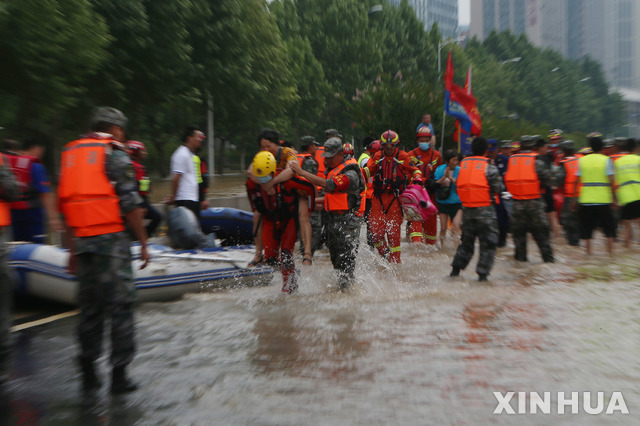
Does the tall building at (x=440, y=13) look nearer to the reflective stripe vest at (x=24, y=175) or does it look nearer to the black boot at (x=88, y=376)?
the reflective stripe vest at (x=24, y=175)

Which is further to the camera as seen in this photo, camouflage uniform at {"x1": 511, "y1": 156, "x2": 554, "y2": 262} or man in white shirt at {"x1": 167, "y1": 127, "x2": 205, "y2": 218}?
camouflage uniform at {"x1": 511, "y1": 156, "x2": 554, "y2": 262}

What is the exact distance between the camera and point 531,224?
34.1ft

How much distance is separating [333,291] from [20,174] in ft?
13.4

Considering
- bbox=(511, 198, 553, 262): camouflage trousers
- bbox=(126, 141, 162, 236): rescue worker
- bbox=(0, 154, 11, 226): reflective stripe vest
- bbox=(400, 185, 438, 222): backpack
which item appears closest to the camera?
bbox=(0, 154, 11, 226): reflective stripe vest

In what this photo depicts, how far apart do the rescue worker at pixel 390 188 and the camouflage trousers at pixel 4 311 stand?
625cm

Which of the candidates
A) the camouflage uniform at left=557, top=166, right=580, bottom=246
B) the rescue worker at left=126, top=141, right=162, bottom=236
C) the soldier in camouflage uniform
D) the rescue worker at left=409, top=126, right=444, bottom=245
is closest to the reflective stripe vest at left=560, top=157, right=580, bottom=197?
the camouflage uniform at left=557, top=166, right=580, bottom=246

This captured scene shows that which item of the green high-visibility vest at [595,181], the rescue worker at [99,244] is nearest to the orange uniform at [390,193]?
Answer: the green high-visibility vest at [595,181]

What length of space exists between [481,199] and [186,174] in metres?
3.97

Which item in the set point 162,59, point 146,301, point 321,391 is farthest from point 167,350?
point 162,59

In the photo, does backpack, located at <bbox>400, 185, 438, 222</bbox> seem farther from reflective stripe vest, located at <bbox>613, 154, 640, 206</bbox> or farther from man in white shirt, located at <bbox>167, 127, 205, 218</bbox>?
reflective stripe vest, located at <bbox>613, 154, 640, 206</bbox>

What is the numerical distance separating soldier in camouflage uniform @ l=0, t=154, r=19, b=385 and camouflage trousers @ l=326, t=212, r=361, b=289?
12.9 ft

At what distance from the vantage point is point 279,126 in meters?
37.5

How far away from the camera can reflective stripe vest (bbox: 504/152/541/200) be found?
408 inches

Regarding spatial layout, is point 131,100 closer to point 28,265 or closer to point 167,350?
point 28,265
